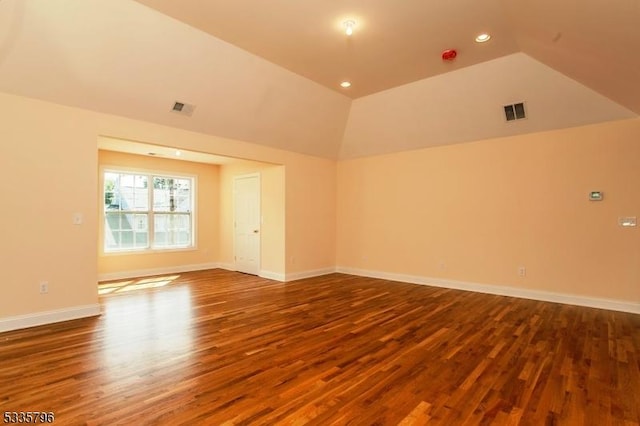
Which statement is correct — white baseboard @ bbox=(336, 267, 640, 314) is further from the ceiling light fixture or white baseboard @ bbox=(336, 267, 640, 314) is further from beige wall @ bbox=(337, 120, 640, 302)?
the ceiling light fixture

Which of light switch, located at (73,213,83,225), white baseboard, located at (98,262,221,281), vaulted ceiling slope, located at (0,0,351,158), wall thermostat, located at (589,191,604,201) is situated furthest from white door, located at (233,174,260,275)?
wall thermostat, located at (589,191,604,201)

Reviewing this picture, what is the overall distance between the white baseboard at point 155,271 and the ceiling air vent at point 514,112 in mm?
6697

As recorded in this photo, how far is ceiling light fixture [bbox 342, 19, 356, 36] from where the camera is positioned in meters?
3.38

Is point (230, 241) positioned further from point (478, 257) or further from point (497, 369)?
point (497, 369)

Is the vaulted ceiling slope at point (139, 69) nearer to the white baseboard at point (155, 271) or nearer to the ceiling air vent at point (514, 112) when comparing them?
the ceiling air vent at point (514, 112)

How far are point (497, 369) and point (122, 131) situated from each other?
→ 16.1 ft

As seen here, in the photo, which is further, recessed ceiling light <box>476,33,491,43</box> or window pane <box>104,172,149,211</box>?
window pane <box>104,172,149,211</box>

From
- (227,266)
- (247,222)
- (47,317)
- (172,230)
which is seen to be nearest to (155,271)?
(172,230)

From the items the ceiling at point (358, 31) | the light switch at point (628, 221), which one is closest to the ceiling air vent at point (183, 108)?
the ceiling at point (358, 31)

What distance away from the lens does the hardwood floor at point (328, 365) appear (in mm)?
2047

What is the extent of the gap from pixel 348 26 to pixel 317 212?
4.07 metres

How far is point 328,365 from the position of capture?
2.69 meters

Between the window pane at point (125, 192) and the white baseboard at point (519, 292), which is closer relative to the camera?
the white baseboard at point (519, 292)

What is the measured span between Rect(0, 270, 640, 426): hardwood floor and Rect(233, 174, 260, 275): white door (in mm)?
2372
